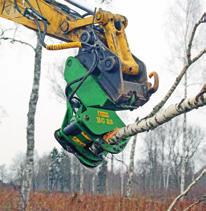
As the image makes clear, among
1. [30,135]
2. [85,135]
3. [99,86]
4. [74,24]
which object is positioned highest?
[74,24]

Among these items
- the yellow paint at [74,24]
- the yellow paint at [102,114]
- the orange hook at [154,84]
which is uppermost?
the yellow paint at [74,24]

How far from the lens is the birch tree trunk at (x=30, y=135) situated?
10.5 m

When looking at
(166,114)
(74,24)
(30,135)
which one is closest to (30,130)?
(30,135)

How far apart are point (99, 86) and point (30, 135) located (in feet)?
23.6

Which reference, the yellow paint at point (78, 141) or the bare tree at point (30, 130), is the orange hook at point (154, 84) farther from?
the bare tree at point (30, 130)

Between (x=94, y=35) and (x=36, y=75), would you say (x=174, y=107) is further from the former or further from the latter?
(x=36, y=75)

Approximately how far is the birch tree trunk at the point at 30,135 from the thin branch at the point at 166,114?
26.1 feet

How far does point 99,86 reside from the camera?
152 inches

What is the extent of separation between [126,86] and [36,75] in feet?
25.6

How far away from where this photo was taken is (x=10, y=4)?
5461 millimetres

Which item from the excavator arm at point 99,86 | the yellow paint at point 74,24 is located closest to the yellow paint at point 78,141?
the excavator arm at point 99,86

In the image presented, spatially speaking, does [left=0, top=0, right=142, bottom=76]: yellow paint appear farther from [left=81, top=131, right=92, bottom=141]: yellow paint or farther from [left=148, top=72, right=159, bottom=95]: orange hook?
[left=81, top=131, right=92, bottom=141]: yellow paint

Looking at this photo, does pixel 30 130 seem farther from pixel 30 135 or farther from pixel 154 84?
pixel 154 84

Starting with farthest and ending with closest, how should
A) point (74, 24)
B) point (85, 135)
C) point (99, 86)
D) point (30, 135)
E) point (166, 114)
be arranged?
point (30, 135) → point (74, 24) → point (99, 86) → point (85, 135) → point (166, 114)
